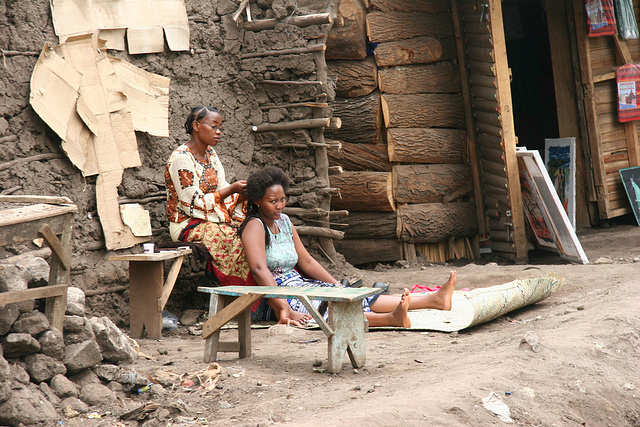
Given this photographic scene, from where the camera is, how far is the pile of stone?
309 cm

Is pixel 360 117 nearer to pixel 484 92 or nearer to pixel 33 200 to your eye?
pixel 484 92

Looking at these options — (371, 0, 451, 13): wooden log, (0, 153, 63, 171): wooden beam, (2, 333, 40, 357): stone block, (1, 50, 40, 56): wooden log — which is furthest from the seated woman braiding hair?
(371, 0, 451, 13): wooden log

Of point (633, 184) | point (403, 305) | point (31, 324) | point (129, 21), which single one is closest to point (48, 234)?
point (31, 324)

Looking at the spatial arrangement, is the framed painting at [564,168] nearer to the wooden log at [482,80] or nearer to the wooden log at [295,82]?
the wooden log at [482,80]

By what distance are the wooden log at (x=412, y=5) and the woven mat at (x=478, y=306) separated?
384 centimetres

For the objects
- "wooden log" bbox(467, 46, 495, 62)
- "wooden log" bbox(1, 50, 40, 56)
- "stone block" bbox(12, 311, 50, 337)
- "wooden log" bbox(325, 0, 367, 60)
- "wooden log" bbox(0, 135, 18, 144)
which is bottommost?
"stone block" bbox(12, 311, 50, 337)

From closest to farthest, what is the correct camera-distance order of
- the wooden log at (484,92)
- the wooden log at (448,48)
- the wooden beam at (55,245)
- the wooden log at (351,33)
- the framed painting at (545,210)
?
the wooden beam at (55,245), the framed painting at (545,210), the wooden log at (484,92), the wooden log at (351,33), the wooden log at (448,48)

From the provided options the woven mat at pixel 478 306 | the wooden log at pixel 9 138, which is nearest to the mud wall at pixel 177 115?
the wooden log at pixel 9 138

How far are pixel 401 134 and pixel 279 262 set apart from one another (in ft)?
10.5

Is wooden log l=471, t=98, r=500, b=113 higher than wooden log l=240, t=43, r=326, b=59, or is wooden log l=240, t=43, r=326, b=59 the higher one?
wooden log l=240, t=43, r=326, b=59

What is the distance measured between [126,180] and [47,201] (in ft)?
6.16

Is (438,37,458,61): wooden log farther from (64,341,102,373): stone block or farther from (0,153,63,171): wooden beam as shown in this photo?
(64,341,102,373): stone block

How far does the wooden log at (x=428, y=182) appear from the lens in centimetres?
809

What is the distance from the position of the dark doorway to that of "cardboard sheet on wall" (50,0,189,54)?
6.52 metres
